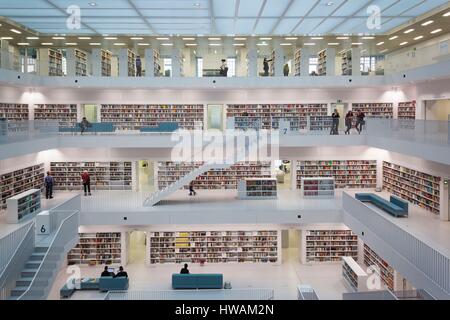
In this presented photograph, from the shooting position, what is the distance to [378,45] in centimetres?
1703

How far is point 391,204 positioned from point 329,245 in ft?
8.97

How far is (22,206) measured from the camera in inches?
434

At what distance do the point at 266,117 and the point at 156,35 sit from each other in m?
4.63

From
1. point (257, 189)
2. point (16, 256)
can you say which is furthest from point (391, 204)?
point (16, 256)

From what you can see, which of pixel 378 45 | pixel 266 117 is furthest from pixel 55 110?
pixel 378 45

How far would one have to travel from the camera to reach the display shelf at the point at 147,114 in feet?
53.1

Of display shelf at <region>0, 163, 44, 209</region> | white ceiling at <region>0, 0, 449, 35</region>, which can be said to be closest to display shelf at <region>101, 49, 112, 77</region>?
white ceiling at <region>0, 0, 449, 35</region>

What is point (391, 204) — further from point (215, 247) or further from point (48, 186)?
point (48, 186)

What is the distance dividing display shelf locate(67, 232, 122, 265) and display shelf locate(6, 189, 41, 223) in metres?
1.85

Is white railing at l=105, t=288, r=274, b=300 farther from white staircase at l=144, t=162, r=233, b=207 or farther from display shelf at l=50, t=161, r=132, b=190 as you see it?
display shelf at l=50, t=161, r=132, b=190

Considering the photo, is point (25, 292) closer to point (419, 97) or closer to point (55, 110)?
point (55, 110)

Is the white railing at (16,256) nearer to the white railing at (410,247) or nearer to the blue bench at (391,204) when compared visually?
the white railing at (410,247)

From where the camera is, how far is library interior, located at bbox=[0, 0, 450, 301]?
10.7 metres

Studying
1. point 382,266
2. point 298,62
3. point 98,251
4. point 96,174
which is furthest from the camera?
point 298,62
